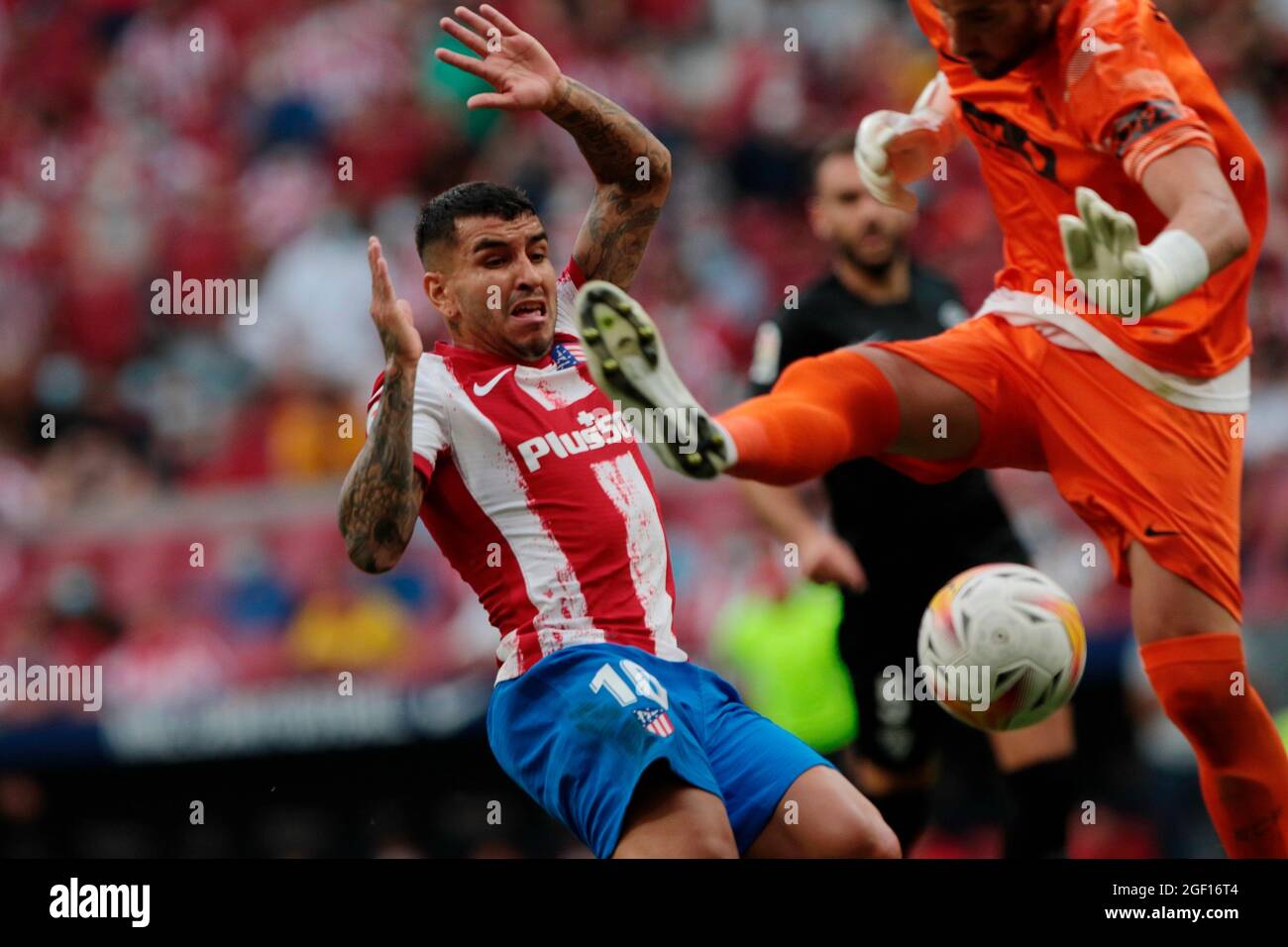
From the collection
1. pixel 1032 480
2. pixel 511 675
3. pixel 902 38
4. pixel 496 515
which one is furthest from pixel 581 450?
pixel 902 38

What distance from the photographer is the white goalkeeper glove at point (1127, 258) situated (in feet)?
12.7

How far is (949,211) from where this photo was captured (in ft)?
35.8

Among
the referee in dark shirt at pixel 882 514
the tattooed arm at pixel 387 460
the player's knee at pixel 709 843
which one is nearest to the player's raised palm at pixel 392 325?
the tattooed arm at pixel 387 460

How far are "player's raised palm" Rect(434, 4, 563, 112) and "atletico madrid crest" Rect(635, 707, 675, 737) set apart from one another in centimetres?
169

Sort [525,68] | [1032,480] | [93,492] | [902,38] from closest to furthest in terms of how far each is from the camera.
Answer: [525,68] → [1032,480] → [93,492] → [902,38]

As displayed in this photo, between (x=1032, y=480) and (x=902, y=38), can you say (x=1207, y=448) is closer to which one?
(x=1032, y=480)

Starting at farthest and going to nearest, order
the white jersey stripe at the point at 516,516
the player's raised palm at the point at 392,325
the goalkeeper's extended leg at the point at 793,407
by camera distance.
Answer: the white jersey stripe at the point at 516,516 < the player's raised palm at the point at 392,325 < the goalkeeper's extended leg at the point at 793,407

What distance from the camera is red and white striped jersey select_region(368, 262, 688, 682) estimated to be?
183 inches

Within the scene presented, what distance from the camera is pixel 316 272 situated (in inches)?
453

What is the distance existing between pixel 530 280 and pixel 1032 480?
4288 mm

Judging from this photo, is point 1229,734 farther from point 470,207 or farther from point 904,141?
point 470,207

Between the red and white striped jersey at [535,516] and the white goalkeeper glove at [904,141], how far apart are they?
4.01ft

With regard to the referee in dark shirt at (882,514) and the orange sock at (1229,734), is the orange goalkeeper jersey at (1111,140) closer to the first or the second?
the orange sock at (1229,734)

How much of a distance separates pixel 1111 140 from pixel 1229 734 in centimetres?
160
